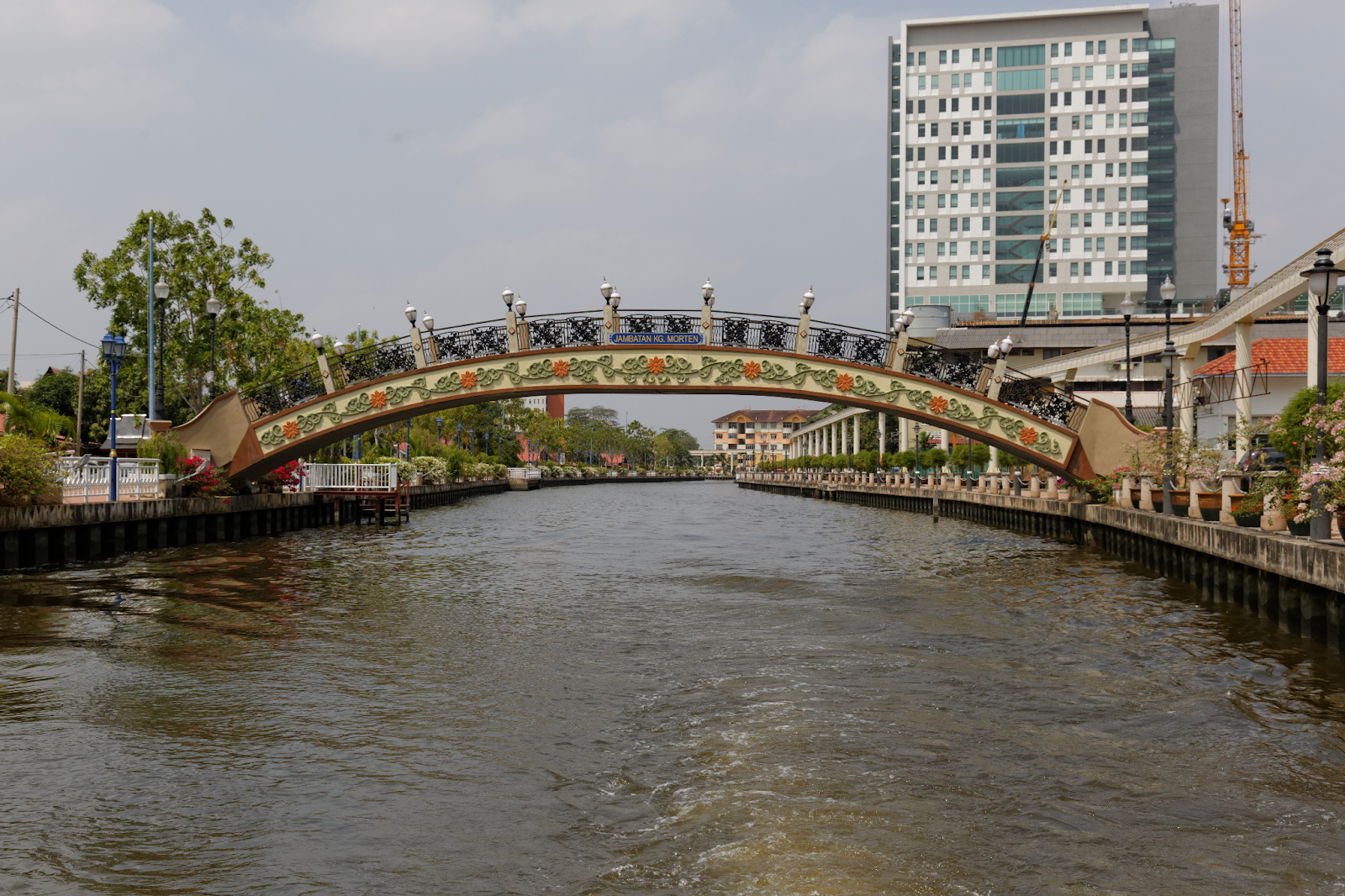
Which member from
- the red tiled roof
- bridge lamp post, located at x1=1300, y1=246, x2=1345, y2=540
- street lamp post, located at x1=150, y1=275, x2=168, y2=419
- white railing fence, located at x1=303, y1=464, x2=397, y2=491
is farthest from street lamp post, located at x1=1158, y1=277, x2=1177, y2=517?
white railing fence, located at x1=303, y1=464, x2=397, y2=491

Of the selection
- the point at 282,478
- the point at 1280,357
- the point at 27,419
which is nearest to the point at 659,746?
the point at 27,419

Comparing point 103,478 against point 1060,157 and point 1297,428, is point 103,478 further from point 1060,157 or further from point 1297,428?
point 1060,157

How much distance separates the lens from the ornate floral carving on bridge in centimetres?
3203

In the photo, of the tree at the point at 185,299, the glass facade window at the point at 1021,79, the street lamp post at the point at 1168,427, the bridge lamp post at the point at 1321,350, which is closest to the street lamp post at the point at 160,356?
the tree at the point at 185,299

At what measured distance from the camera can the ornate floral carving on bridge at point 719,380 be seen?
32.0m

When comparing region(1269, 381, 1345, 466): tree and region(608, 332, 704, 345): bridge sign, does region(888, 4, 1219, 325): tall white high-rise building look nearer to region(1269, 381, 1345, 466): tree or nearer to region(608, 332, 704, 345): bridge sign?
region(608, 332, 704, 345): bridge sign

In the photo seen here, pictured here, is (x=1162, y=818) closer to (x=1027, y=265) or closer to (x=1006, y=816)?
(x=1006, y=816)

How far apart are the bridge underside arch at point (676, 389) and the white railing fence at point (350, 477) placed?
10.4 meters

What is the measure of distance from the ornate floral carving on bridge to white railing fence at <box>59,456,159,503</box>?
21.8 feet

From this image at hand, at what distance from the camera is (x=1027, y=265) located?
119 m

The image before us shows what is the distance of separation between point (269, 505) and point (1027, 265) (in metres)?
101

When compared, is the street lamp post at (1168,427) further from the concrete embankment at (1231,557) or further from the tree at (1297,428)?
the tree at (1297,428)

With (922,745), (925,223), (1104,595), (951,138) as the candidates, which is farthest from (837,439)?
(922,745)

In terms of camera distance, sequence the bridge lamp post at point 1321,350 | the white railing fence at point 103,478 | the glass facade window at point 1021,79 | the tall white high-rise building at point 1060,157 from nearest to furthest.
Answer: the bridge lamp post at point 1321,350 → the white railing fence at point 103,478 → the tall white high-rise building at point 1060,157 → the glass facade window at point 1021,79
